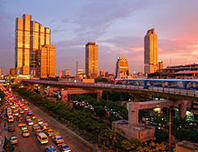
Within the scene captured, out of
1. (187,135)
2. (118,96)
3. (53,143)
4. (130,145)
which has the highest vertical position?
(130,145)

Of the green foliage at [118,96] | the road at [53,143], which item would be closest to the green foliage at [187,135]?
the road at [53,143]

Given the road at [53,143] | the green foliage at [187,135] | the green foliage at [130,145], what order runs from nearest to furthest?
the green foliage at [130,145]
the road at [53,143]
the green foliage at [187,135]

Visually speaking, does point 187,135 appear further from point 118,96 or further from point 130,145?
point 118,96

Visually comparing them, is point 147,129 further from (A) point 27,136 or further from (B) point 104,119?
(A) point 27,136

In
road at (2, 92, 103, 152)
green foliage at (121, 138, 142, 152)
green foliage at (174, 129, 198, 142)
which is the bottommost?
road at (2, 92, 103, 152)

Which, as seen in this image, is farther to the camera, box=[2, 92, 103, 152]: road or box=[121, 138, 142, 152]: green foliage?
box=[2, 92, 103, 152]: road

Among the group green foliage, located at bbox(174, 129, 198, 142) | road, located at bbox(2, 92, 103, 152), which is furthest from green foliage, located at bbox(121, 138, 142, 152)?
green foliage, located at bbox(174, 129, 198, 142)

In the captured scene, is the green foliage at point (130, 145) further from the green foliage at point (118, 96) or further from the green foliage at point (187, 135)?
the green foliage at point (118, 96)

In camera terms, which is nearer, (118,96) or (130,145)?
(130,145)

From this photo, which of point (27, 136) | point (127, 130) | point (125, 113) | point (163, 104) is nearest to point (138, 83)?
point (125, 113)

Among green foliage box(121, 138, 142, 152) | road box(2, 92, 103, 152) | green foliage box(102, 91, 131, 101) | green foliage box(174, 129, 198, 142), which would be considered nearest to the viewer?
green foliage box(121, 138, 142, 152)

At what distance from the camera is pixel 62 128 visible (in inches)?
1438

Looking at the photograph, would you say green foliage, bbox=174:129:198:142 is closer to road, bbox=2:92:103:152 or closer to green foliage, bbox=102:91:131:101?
road, bbox=2:92:103:152

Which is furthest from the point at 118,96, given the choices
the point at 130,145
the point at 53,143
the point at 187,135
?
the point at 130,145
